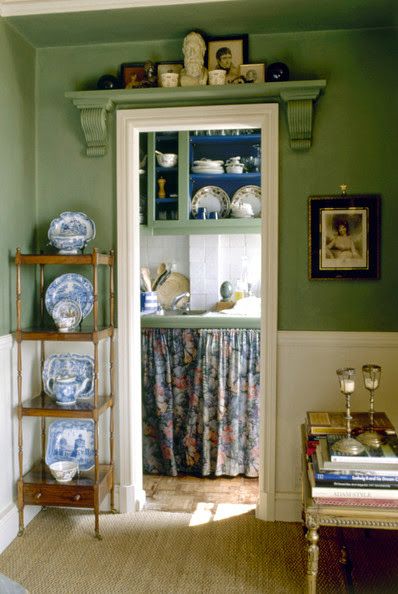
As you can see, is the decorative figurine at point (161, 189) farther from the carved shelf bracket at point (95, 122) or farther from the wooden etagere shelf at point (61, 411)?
the wooden etagere shelf at point (61, 411)

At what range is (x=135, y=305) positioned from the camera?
10.7 ft

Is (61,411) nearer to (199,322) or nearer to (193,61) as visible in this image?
(199,322)

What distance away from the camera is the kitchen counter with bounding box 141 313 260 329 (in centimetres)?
382

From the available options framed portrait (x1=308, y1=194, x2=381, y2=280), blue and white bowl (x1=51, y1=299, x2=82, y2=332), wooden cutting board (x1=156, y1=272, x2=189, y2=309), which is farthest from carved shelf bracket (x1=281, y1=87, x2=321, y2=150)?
wooden cutting board (x1=156, y1=272, x2=189, y2=309)

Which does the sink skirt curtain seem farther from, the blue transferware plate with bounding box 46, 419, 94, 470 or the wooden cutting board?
the wooden cutting board

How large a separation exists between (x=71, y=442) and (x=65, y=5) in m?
2.20

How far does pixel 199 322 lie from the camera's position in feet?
12.7

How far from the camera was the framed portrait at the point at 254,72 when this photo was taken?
3.07m

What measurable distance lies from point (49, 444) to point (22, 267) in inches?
38.1

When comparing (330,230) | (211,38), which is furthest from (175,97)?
(330,230)

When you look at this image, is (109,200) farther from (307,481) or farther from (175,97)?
(307,481)

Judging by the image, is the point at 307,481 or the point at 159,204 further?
the point at 159,204

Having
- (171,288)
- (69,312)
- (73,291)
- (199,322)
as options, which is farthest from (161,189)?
(69,312)

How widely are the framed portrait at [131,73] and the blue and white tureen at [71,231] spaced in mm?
752
